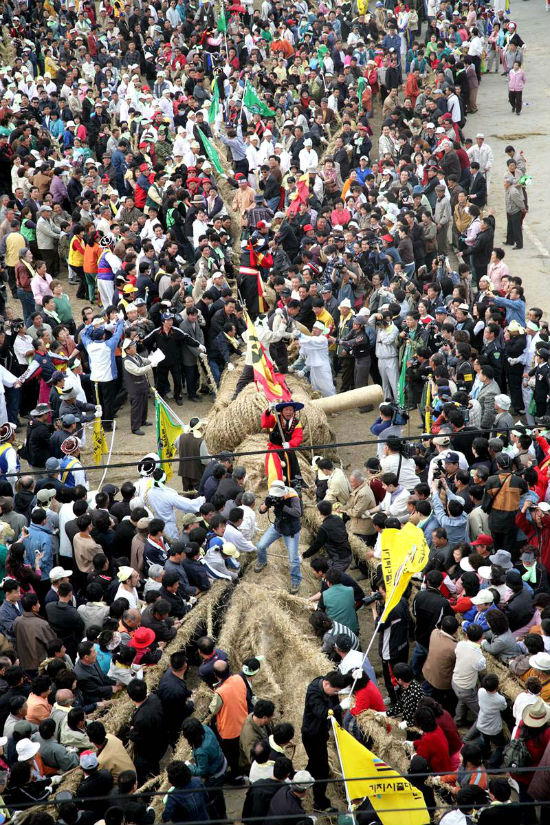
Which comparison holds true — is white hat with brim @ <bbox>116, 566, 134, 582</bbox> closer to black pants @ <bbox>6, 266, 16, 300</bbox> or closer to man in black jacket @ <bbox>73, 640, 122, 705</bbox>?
man in black jacket @ <bbox>73, 640, 122, 705</bbox>

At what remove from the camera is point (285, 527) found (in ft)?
36.9

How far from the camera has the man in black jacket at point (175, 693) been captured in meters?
9.23

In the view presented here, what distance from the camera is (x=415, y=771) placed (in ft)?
27.1

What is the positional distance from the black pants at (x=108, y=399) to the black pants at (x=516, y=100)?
14.0 metres

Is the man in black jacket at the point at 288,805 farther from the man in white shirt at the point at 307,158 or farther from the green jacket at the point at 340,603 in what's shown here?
the man in white shirt at the point at 307,158

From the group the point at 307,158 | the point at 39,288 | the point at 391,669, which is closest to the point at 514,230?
→ the point at 307,158

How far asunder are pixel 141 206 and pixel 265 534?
10638mm

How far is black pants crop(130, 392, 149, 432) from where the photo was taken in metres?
15.7

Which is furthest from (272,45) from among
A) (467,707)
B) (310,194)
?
(467,707)

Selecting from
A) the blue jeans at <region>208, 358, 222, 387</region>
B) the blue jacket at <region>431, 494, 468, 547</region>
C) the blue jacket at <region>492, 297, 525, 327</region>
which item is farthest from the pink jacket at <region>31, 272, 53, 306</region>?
the blue jacket at <region>431, 494, 468, 547</region>

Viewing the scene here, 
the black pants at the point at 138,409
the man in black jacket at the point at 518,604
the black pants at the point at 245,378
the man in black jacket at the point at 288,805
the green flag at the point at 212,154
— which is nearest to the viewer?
the man in black jacket at the point at 288,805

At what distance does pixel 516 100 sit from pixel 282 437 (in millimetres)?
16552

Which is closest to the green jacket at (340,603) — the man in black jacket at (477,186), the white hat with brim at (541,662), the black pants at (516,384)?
the white hat with brim at (541,662)

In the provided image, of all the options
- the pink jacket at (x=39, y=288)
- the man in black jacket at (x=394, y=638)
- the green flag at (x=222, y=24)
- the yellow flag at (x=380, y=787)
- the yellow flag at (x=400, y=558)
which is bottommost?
the man in black jacket at (x=394, y=638)
